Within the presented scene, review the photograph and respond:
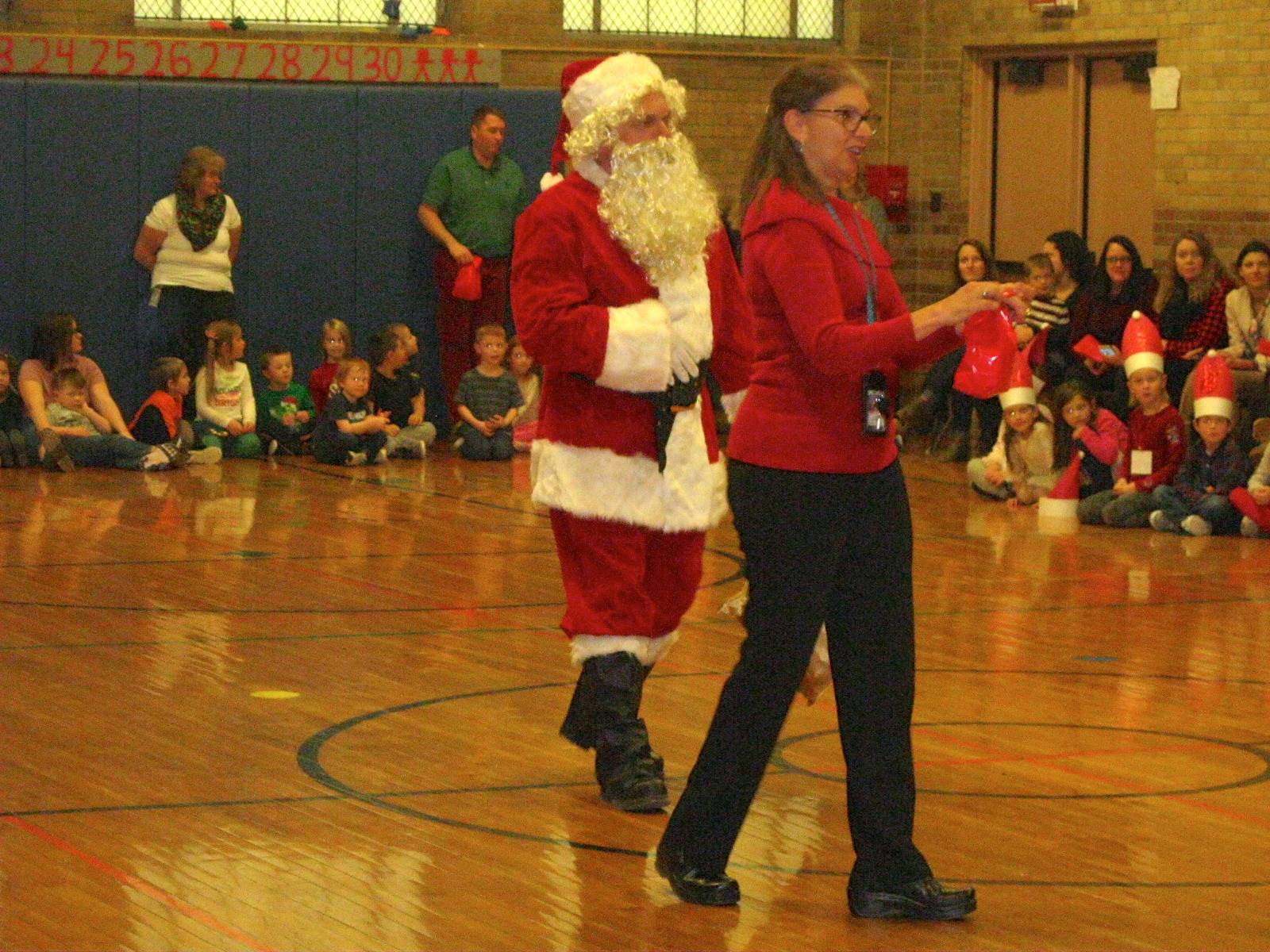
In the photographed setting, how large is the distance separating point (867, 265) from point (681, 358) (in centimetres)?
89

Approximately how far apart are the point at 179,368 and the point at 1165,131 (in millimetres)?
6578

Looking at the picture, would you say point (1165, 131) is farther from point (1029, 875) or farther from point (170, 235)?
point (1029, 875)

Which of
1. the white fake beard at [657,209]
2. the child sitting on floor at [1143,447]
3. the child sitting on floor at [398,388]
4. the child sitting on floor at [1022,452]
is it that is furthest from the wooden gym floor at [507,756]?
the child sitting on floor at [398,388]

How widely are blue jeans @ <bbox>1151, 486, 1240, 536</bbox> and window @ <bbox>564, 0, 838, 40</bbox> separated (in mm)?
7055

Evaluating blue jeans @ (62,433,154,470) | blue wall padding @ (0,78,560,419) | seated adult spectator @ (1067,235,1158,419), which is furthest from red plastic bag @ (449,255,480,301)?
seated adult spectator @ (1067,235,1158,419)

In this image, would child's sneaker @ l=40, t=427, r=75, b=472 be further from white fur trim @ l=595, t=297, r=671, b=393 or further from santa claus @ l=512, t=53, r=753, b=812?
white fur trim @ l=595, t=297, r=671, b=393

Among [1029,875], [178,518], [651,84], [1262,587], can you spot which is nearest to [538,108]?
[178,518]

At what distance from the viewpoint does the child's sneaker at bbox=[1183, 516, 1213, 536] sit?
966cm

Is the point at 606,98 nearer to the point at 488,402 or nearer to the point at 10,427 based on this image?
the point at 10,427

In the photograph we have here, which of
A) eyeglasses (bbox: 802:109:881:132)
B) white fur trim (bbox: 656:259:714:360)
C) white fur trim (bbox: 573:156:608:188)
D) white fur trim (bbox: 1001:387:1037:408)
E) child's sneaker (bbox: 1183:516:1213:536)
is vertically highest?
eyeglasses (bbox: 802:109:881:132)

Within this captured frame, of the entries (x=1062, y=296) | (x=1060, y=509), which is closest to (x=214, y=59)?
(x=1062, y=296)

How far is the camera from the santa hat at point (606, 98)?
4922mm

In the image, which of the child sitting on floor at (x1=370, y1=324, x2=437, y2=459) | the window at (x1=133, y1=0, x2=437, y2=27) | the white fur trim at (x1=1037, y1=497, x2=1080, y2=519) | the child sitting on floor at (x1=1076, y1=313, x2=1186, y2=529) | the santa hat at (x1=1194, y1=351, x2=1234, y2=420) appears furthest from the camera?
the window at (x1=133, y1=0, x2=437, y2=27)

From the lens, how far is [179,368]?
1205 cm
